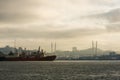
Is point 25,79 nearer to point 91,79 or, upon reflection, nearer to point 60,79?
point 60,79

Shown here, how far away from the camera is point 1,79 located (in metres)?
92.6

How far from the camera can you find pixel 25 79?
9256cm

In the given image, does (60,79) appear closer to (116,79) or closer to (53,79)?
(53,79)

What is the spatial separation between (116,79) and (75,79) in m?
11.3

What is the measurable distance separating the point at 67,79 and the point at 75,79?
2235mm

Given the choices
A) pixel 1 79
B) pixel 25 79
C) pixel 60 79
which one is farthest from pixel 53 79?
pixel 1 79

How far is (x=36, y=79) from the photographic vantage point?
93000mm

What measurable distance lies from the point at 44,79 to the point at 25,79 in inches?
208

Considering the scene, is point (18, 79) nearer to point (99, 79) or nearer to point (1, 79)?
point (1, 79)

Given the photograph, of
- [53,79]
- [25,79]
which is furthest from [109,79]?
[25,79]

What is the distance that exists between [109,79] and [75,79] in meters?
9.49

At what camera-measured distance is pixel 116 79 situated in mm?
92188

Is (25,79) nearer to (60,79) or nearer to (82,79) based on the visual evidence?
(60,79)

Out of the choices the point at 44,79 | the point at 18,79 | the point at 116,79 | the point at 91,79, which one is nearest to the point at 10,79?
the point at 18,79
